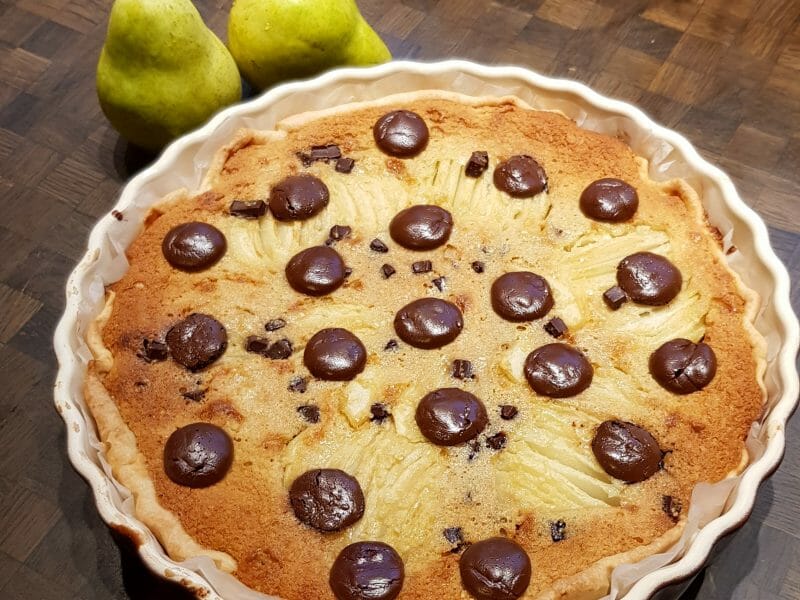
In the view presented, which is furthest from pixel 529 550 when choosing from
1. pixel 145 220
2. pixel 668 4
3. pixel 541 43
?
pixel 668 4

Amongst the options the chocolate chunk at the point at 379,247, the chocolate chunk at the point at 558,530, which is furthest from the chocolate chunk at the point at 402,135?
the chocolate chunk at the point at 558,530

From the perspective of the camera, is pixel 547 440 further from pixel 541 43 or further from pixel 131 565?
pixel 541 43

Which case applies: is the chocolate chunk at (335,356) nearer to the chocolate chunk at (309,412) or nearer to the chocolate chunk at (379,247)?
the chocolate chunk at (309,412)

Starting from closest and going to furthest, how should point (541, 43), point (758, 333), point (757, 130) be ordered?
1. point (758, 333)
2. point (757, 130)
3. point (541, 43)

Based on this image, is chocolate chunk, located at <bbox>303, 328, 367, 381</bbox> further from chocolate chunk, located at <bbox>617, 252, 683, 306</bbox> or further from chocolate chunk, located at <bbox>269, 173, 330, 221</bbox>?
chocolate chunk, located at <bbox>617, 252, 683, 306</bbox>

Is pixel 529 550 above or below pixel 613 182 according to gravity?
below

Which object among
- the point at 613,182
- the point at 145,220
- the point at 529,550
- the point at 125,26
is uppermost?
the point at 125,26

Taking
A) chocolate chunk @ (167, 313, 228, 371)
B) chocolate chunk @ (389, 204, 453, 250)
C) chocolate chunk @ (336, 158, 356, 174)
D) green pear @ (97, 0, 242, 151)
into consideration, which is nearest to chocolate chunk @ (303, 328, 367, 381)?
chocolate chunk @ (167, 313, 228, 371)

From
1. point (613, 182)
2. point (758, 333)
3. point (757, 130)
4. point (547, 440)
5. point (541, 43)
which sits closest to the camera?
point (547, 440)

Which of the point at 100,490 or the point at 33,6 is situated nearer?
the point at 100,490
